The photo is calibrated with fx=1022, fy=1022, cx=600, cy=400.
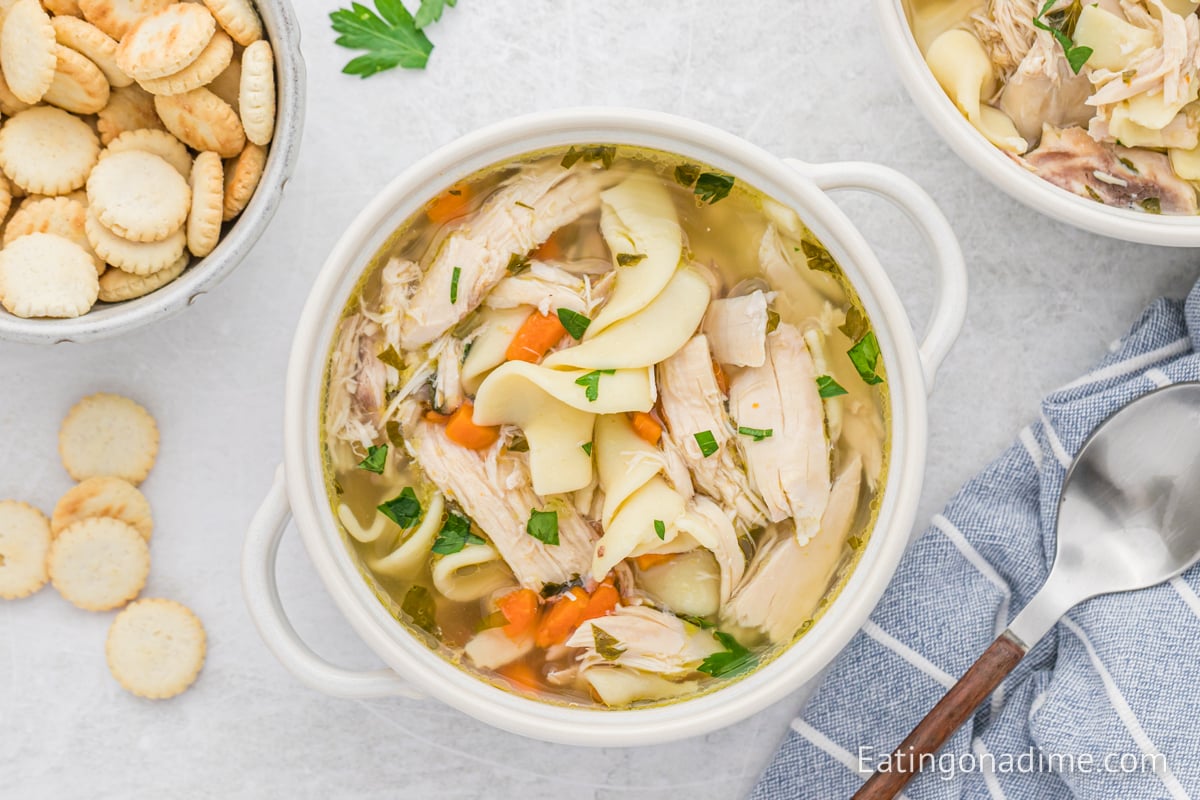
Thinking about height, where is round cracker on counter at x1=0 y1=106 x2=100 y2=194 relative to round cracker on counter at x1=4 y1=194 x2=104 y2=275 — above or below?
above

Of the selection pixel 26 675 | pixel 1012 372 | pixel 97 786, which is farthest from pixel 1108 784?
pixel 26 675

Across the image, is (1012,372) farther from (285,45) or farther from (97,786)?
(97,786)

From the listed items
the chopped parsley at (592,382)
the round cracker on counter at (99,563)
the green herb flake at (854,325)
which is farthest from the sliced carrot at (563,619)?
the round cracker on counter at (99,563)

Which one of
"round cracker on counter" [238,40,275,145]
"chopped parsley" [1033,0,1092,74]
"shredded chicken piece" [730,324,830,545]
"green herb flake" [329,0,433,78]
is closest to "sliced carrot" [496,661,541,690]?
"shredded chicken piece" [730,324,830,545]

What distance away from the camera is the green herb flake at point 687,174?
1.51 m

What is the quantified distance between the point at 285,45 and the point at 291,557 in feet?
2.79

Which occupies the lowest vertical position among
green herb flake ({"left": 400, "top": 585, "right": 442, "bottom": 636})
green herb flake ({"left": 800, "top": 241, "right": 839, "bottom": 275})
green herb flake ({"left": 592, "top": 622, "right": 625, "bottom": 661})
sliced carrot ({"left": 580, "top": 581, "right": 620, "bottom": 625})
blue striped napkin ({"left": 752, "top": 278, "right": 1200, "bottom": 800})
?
blue striped napkin ({"left": 752, "top": 278, "right": 1200, "bottom": 800})

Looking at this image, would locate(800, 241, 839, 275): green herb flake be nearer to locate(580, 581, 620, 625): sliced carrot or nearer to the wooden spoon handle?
locate(580, 581, 620, 625): sliced carrot

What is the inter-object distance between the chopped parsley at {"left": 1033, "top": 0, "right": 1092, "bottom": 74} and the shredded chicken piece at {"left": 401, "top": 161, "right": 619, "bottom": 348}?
0.75m

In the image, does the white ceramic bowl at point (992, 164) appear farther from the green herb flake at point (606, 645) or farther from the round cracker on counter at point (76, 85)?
the round cracker on counter at point (76, 85)

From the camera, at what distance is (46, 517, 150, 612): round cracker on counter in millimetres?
1726

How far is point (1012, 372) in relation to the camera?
5.93ft

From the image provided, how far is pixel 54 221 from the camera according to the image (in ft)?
5.15

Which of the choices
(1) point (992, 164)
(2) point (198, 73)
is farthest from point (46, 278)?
(1) point (992, 164)
